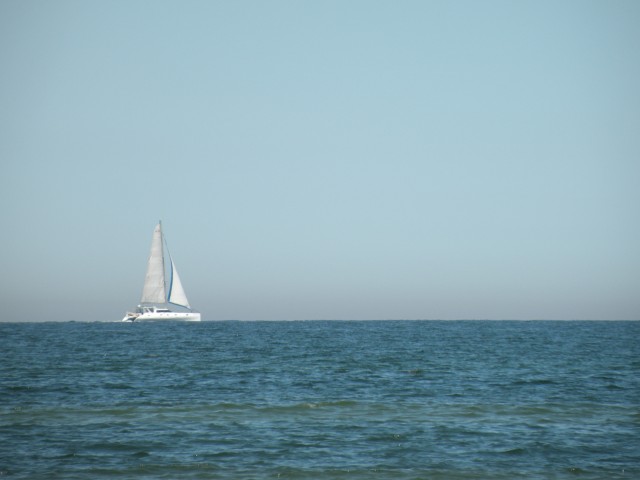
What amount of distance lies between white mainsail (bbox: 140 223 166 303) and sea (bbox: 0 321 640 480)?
363 feet

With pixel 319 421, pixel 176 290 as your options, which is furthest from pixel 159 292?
pixel 319 421

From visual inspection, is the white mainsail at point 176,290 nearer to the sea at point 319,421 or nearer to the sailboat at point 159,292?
the sailboat at point 159,292

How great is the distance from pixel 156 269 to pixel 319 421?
138517mm

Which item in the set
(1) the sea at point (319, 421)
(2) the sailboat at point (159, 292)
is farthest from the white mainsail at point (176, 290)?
(1) the sea at point (319, 421)

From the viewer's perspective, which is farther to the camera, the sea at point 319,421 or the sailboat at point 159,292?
the sailboat at point 159,292

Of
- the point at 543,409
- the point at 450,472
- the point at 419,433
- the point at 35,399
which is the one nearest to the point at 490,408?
the point at 543,409

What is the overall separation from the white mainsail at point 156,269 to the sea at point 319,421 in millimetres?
110788

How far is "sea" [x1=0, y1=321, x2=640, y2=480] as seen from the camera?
22312mm

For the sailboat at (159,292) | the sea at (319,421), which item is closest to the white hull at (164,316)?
the sailboat at (159,292)

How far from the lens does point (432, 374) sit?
4700cm

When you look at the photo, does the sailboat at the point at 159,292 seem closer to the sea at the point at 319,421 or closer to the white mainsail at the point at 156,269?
the white mainsail at the point at 156,269

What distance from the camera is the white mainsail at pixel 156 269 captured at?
163m

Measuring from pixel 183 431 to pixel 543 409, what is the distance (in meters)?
16.0

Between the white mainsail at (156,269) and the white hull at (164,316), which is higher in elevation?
the white mainsail at (156,269)
